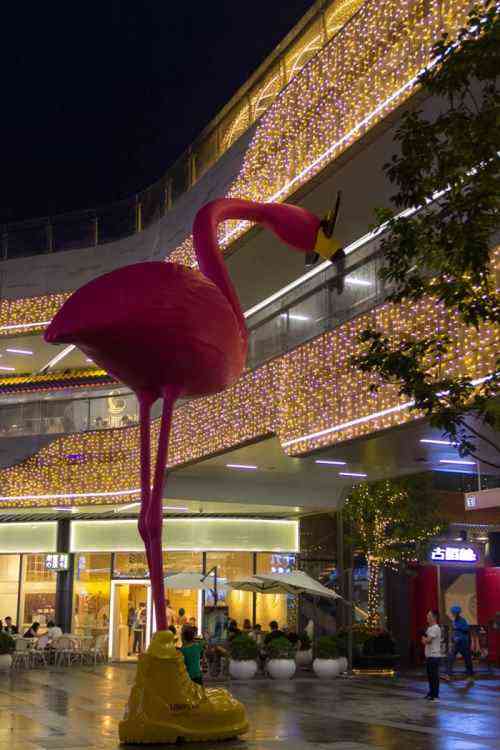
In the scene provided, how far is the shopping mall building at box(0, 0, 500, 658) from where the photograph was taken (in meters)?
14.9

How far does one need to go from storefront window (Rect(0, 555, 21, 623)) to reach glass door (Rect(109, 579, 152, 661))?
3.62 metres

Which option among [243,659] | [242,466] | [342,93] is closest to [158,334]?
[342,93]

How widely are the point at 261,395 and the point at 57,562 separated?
13.4 metres

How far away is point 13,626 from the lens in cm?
2772

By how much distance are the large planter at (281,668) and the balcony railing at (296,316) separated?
21.3 ft

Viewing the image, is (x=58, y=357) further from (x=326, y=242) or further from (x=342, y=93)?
(x=326, y=242)

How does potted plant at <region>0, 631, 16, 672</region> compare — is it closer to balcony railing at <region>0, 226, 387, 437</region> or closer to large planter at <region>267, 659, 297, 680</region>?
balcony railing at <region>0, 226, 387, 437</region>

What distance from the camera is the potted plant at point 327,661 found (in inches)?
835

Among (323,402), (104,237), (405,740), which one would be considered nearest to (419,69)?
(323,402)

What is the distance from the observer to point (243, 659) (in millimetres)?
21141

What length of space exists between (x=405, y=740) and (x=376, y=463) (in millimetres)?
7849

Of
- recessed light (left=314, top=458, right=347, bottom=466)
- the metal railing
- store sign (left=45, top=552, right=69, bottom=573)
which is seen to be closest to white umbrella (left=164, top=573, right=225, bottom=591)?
store sign (left=45, top=552, right=69, bottom=573)

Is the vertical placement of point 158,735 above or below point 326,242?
below

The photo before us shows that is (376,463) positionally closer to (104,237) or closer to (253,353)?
(253,353)
